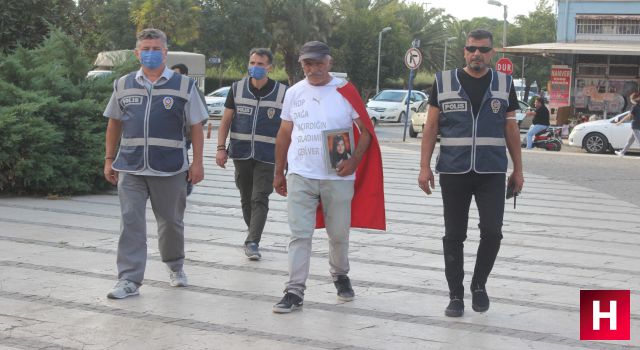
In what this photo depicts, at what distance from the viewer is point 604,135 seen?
28500 mm

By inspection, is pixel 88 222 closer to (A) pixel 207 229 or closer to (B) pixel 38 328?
(A) pixel 207 229

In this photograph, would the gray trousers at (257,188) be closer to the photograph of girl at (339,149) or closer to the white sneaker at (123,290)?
the white sneaker at (123,290)

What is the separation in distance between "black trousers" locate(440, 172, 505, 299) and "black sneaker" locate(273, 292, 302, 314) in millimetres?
999

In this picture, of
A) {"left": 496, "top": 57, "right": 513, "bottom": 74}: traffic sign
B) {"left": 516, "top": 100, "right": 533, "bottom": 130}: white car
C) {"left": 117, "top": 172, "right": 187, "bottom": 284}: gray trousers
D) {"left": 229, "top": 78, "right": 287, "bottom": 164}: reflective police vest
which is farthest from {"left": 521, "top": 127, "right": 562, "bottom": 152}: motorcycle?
{"left": 117, "top": 172, "right": 187, "bottom": 284}: gray trousers

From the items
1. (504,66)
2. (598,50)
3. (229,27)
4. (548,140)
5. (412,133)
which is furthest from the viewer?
(229,27)

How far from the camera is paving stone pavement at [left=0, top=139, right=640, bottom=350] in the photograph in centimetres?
656

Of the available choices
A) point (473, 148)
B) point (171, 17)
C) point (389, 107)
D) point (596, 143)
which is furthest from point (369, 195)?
point (171, 17)

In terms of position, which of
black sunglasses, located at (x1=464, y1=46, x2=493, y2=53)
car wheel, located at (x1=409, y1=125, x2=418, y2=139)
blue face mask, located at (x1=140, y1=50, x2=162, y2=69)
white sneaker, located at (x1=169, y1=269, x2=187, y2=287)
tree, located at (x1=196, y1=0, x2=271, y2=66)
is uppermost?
tree, located at (x1=196, y1=0, x2=271, y2=66)

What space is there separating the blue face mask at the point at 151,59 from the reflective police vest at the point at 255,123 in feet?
5.73

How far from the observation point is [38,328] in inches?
260

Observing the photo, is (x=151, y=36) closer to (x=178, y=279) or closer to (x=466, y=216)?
(x=178, y=279)

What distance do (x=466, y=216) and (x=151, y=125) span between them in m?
2.24

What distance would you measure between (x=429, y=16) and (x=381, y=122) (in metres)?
42.8

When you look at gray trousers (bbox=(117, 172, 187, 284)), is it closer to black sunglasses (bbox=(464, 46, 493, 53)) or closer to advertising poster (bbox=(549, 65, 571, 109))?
black sunglasses (bbox=(464, 46, 493, 53))
